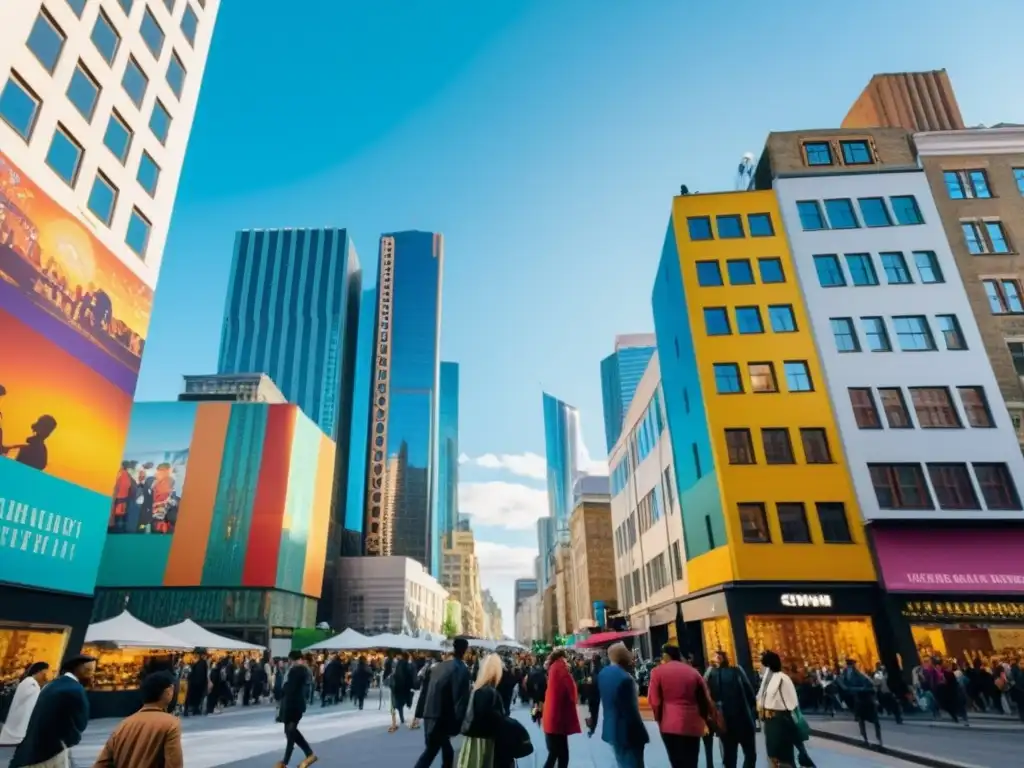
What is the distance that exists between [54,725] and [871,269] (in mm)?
32417

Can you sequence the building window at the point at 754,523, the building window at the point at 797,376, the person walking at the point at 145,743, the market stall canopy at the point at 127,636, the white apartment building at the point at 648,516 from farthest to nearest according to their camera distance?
the white apartment building at the point at 648,516, the building window at the point at 797,376, the building window at the point at 754,523, the market stall canopy at the point at 127,636, the person walking at the point at 145,743

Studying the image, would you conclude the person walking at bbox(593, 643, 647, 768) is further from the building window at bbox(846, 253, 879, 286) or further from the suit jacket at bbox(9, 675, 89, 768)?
the building window at bbox(846, 253, 879, 286)

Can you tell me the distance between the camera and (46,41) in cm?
2028

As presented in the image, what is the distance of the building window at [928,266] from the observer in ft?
90.0

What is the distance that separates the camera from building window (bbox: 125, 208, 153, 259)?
24.7 m

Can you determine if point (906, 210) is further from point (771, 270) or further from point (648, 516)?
point (648, 516)

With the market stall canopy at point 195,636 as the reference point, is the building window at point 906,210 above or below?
above

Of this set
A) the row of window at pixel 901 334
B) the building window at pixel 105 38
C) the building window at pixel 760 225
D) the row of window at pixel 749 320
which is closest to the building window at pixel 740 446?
the row of window at pixel 749 320

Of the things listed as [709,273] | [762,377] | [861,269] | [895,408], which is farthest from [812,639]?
[861,269]

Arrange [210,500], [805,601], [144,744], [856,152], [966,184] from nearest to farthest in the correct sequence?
[144,744]
[805,601]
[966,184]
[856,152]
[210,500]

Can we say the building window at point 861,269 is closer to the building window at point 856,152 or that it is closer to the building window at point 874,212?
the building window at point 874,212

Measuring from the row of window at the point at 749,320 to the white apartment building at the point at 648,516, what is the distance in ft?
22.4

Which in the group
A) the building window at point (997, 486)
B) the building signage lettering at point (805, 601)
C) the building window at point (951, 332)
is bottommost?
the building signage lettering at point (805, 601)

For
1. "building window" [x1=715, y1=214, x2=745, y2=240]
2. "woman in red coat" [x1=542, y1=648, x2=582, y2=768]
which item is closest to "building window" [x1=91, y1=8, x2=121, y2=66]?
"building window" [x1=715, y1=214, x2=745, y2=240]
